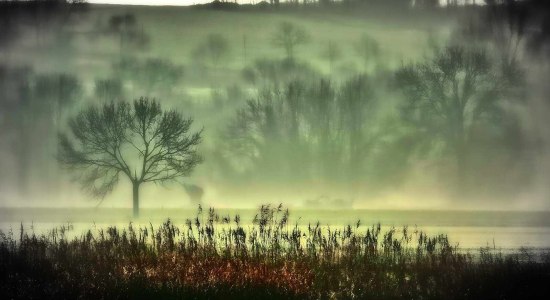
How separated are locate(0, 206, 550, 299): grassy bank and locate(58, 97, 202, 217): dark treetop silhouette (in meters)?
28.2

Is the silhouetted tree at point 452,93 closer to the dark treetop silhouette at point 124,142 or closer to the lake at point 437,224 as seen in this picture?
the lake at point 437,224

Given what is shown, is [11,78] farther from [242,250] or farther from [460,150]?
[242,250]

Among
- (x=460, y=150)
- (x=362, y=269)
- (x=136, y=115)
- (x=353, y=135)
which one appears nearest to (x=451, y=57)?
(x=460, y=150)

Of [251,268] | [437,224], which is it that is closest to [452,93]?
[437,224]

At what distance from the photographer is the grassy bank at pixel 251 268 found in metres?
14.6

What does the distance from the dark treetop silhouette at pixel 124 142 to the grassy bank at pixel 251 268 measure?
2817 centimetres

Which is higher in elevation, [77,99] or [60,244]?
[77,99]

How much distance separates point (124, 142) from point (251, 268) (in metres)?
34.1

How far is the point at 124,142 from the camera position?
49.0 m

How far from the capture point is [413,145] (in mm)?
53000

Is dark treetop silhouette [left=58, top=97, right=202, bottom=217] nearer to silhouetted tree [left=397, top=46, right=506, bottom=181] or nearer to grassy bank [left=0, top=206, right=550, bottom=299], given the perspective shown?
silhouetted tree [left=397, top=46, right=506, bottom=181]

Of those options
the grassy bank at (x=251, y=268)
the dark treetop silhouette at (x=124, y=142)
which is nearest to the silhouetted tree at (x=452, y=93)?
the dark treetop silhouette at (x=124, y=142)

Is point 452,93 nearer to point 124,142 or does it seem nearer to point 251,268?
point 124,142

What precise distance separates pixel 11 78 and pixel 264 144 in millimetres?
19741
